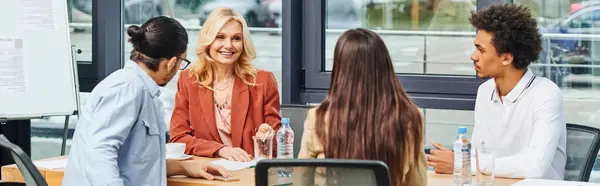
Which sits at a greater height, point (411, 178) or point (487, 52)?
point (487, 52)

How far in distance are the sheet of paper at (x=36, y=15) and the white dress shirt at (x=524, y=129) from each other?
7.87 feet

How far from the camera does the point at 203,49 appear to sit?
3754 mm

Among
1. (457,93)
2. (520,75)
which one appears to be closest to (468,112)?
(457,93)

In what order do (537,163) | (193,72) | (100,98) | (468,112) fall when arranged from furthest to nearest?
1. (468,112)
2. (193,72)
3. (537,163)
4. (100,98)

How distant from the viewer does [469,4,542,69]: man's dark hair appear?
3236mm

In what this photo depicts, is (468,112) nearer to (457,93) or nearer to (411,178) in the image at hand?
(457,93)

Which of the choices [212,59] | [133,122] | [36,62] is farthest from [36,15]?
[133,122]

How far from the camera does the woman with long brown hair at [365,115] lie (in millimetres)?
2275

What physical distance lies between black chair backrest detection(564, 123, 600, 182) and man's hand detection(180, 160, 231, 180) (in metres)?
1.22

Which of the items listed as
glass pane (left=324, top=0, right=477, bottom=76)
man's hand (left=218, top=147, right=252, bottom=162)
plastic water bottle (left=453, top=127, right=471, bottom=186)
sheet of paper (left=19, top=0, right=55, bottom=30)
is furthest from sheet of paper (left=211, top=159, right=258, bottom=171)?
sheet of paper (left=19, top=0, right=55, bottom=30)

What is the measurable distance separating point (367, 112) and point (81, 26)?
3288mm

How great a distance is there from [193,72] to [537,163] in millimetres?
1467

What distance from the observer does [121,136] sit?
2.65 meters

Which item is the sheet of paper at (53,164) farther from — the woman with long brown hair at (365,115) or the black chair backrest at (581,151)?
the black chair backrest at (581,151)
